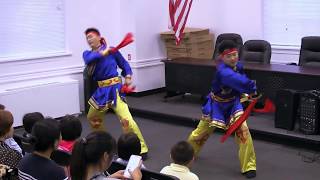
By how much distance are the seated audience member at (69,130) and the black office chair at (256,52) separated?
157 inches

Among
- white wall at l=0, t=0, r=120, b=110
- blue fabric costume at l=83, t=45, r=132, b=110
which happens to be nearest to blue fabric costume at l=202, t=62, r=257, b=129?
blue fabric costume at l=83, t=45, r=132, b=110

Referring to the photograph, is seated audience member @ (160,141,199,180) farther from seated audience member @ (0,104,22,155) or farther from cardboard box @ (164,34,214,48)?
cardboard box @ (164,34,214,48)

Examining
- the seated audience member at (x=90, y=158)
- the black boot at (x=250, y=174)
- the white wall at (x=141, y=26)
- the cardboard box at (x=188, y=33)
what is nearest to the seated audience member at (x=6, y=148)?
the seated audience member at (x=90, y=158)

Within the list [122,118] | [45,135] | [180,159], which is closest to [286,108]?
[122,118]

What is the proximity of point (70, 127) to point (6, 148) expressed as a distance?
1.94 feet

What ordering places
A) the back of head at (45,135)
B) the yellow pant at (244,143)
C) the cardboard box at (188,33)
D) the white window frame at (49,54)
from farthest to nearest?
the cardboard box at (188,33), the white window frame at (49,54), the yellow pant at (244,143), the back of head at (45,135)

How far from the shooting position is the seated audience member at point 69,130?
332 cm

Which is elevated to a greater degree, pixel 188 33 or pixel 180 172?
pixel 188 33

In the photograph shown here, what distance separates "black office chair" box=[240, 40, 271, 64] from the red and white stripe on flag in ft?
3.41

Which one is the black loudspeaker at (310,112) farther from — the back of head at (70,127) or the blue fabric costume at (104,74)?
the back of head at (70,127)

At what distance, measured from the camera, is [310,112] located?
5.27m

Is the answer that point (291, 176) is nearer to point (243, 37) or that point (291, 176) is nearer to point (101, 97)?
point (101, 97)

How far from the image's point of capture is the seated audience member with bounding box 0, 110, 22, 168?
9.16 ft

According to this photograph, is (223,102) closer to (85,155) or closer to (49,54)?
(85,155)
